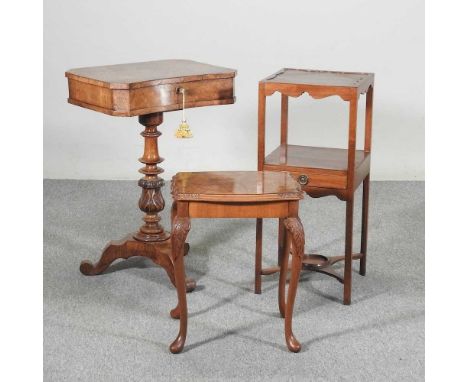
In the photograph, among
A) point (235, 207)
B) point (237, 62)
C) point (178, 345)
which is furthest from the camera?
point (237, 62)

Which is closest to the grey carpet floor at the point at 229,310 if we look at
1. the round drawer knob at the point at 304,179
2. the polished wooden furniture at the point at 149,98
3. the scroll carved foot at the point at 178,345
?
the scroll carved foot at the point at 178,345

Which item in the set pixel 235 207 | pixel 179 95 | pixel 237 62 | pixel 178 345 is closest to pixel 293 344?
pixel 178 345

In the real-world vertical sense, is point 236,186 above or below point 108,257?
above

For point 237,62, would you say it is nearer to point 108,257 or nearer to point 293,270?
point 108,257

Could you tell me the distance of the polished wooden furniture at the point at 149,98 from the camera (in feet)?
10.7

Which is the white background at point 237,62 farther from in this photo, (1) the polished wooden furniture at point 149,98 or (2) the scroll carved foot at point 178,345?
(2) the scroll carved foot at point 178,345

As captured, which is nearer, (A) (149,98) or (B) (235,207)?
(B) (235,207)

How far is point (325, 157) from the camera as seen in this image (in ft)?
11.7

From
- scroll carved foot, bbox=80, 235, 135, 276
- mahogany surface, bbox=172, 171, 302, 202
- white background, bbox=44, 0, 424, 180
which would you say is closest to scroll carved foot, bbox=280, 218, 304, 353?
mahogany surface, bbox=172, 171, 302, 202

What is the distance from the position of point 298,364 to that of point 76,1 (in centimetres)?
308

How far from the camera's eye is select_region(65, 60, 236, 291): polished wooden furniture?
3266mm

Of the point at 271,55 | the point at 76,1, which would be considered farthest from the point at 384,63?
the point at 76,1

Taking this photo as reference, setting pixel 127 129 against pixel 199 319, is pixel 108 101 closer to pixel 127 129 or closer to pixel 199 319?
pixel 199 319

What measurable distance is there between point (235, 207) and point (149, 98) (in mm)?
649
